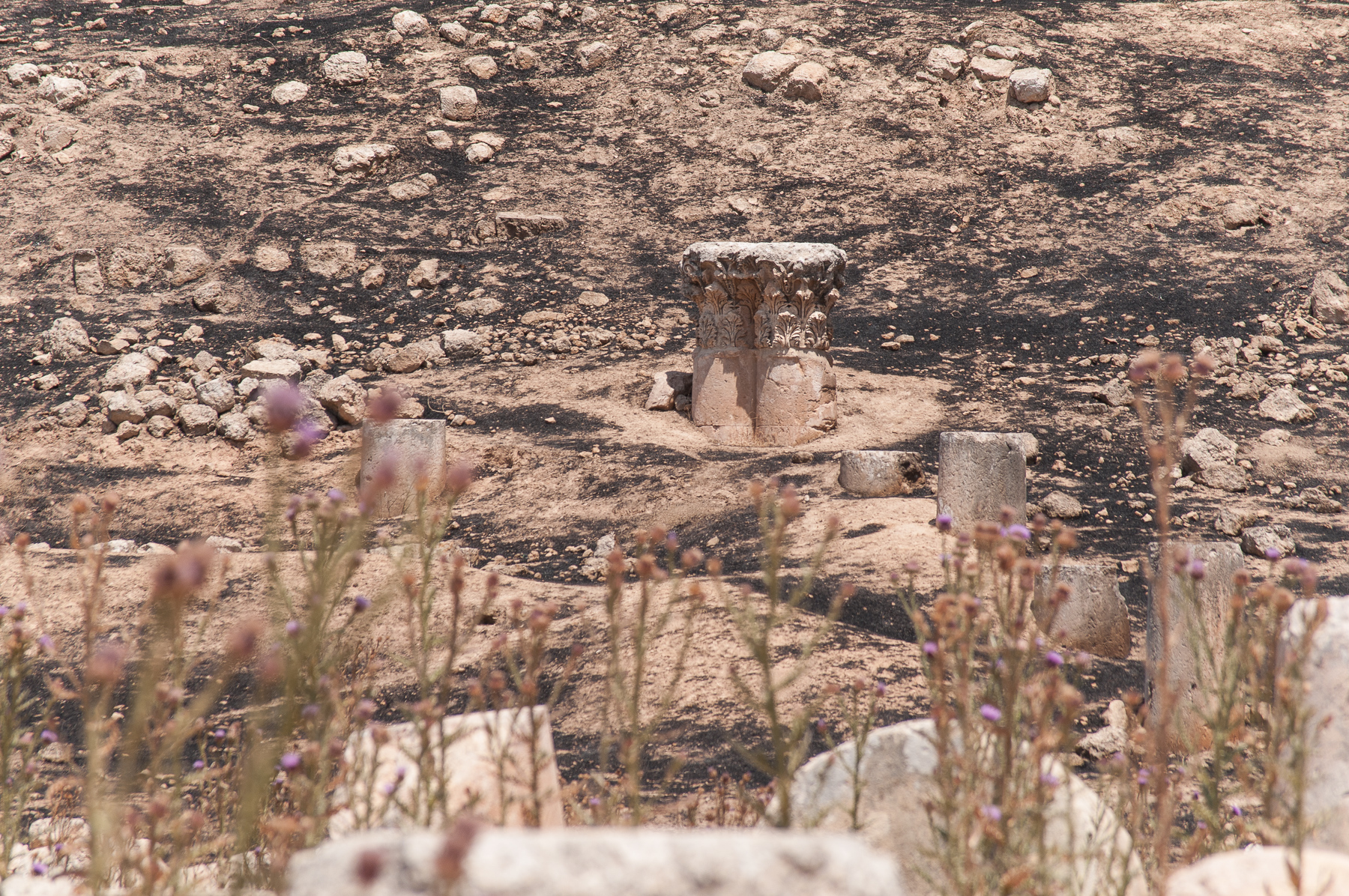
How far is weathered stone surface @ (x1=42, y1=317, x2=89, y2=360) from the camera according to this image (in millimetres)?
10531

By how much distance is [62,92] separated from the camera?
46.0 ft

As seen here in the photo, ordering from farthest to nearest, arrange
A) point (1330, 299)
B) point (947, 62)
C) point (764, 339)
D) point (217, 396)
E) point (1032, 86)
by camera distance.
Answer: point (947, 62) < point (1032, 86) < point (1330, 299) < point (217, 396) < point (764, 339)

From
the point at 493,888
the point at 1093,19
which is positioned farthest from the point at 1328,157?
the point at 493,888

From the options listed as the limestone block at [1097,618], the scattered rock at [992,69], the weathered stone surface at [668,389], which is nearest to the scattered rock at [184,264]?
the weathered stone surface at [668,389]

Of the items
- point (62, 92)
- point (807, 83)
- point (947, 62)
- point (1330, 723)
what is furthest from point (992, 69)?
point (1330, 723)

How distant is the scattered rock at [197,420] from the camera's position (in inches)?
364

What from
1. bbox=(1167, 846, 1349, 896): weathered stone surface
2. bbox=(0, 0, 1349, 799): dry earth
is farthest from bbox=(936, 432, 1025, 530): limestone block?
bbox=(1167, 846, 1349, 896): weathered stone surface

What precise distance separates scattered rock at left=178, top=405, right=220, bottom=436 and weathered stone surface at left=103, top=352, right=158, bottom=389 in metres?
0.98

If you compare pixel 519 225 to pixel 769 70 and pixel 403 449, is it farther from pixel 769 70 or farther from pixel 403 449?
pixel 403 449

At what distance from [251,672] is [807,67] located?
12.3 metres

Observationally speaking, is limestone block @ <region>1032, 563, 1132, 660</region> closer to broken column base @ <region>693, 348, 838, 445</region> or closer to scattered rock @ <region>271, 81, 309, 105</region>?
broken column base @ <region>693, 348, 838, 445</region>

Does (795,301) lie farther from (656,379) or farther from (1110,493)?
(1110,493)

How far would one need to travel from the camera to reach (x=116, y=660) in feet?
4.85

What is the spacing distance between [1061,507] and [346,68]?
40.6 ft
